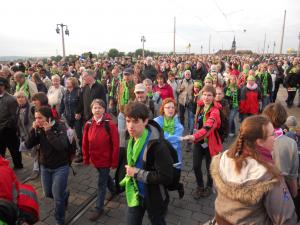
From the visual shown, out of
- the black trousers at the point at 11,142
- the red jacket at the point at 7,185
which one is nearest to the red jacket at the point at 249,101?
the black trousers at the point at 11,142

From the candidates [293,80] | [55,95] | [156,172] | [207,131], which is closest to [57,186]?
[156,172]

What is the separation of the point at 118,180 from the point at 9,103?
124 inches

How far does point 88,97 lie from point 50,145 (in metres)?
2.28

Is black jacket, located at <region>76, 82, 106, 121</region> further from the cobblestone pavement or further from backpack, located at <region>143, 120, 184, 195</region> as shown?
backpack, located at <region>143, 120, 184, 195</region>

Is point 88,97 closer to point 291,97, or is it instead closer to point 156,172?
point 156,172

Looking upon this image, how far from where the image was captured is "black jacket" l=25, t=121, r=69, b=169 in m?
3.48

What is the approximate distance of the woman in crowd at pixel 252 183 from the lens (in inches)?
67.4

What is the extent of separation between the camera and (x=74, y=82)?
5.87 meters

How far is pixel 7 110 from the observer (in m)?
4.98

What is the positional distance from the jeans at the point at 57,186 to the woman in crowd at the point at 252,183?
2.24 metres

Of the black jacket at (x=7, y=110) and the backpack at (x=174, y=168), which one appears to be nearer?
the backpack at (x=174, y=168)

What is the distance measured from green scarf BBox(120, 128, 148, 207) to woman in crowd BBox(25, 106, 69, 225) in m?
1.15

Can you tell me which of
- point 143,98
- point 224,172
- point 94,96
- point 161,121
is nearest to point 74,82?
point 94,96

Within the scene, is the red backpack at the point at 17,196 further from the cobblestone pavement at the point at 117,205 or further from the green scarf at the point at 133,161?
the cobblestone pavement at the point at 117,205
